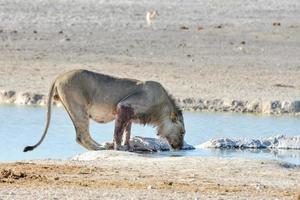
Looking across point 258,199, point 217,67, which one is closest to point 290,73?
point 217,67

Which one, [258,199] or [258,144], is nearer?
[258,199]

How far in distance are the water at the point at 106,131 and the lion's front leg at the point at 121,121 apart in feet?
1.61

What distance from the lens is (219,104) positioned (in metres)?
19.3

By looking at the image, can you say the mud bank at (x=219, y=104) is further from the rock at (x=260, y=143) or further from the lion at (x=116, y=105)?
the lion at (x=116, y=105)

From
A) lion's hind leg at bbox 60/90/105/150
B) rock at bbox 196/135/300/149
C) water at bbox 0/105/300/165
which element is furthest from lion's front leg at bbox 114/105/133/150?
rock at bbox 196/135/300/149

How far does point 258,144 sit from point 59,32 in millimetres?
13756

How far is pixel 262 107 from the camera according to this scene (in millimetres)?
19109

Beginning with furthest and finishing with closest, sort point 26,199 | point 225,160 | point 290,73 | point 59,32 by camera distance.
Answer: point 59,32, point 290,73, point 225,160, point 26,199

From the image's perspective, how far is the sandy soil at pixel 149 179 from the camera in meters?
10.0

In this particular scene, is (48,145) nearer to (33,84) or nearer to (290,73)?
(33,84)

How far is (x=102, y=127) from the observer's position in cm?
1730

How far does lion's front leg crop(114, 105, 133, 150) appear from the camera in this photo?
14258 mm

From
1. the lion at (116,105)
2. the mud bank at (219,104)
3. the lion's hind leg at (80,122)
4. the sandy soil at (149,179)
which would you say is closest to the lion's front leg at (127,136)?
the lion at (116,105)

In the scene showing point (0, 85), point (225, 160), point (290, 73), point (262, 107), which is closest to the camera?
point (225, 160)
